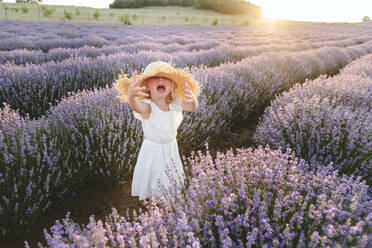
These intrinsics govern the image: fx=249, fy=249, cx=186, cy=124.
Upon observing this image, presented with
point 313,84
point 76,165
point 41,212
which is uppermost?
point 313,84

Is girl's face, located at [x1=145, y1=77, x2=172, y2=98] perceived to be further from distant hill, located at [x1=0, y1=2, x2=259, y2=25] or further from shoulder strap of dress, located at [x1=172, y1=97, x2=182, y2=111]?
distant hill, located at [x1=0, y1=2, x2=259, y2=25]

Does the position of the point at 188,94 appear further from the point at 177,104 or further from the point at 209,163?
the point at 209,163

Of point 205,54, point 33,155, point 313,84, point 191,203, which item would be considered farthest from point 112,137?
point 205,54

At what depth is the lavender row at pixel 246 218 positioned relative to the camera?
966 mm

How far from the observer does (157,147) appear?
1.86 metres

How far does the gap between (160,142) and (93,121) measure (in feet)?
2.70

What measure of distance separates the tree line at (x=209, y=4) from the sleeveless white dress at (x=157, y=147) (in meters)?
65.4

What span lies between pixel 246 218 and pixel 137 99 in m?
1.02

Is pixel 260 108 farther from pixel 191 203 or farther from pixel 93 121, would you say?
pixel 191 203

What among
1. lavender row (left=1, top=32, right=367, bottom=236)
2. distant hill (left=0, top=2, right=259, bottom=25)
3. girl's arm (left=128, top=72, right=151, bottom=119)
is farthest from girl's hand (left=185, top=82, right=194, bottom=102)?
distant hill (left=0, top=2, right=259, bottom=25)

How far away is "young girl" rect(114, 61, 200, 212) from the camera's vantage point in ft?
5.62

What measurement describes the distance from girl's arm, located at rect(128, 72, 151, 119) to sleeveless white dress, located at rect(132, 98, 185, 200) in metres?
0.04

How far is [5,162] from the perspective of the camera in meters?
1.74

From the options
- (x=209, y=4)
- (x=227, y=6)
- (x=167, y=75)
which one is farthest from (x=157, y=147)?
(x=209, y=4)
